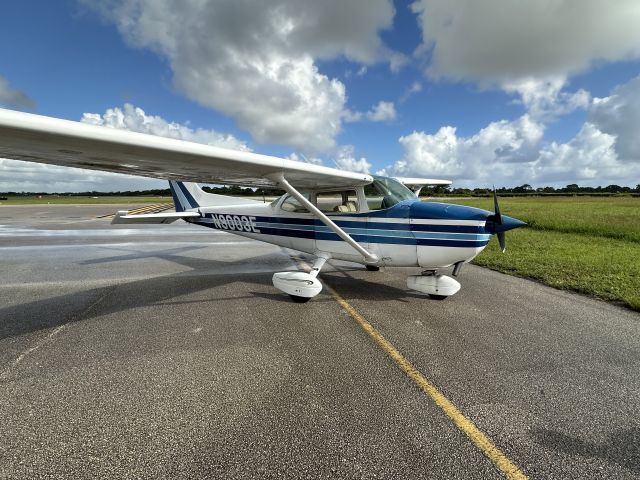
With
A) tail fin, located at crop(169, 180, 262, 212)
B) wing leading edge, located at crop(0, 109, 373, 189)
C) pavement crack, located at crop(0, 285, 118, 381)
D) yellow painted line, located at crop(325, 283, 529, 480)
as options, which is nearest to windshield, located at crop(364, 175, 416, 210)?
wing leading edge, located at crop(0, 109, 373, 189)

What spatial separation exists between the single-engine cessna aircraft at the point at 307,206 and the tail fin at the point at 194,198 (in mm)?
1072

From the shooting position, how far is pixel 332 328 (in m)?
3.88

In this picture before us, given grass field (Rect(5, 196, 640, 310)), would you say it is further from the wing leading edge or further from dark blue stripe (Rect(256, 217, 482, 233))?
the wing leading edge

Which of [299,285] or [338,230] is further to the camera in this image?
[338,230]

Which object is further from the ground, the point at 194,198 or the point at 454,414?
the point at 194,198

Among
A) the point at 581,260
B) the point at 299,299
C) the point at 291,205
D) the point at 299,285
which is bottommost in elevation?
the point at 581,260

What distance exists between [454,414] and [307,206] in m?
3.41

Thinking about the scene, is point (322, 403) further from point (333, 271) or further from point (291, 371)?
point (333, 271)

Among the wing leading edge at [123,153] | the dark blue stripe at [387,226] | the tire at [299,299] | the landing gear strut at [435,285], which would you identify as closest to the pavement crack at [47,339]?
the wing leading edge at [123,153]

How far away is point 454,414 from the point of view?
232 cm

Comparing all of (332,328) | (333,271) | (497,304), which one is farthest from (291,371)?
(333,271)

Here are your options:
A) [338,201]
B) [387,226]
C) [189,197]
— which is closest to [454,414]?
[387,226]

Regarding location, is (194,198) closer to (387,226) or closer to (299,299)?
(299,299)

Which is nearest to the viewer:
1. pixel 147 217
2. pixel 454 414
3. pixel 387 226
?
pixel 454 414
